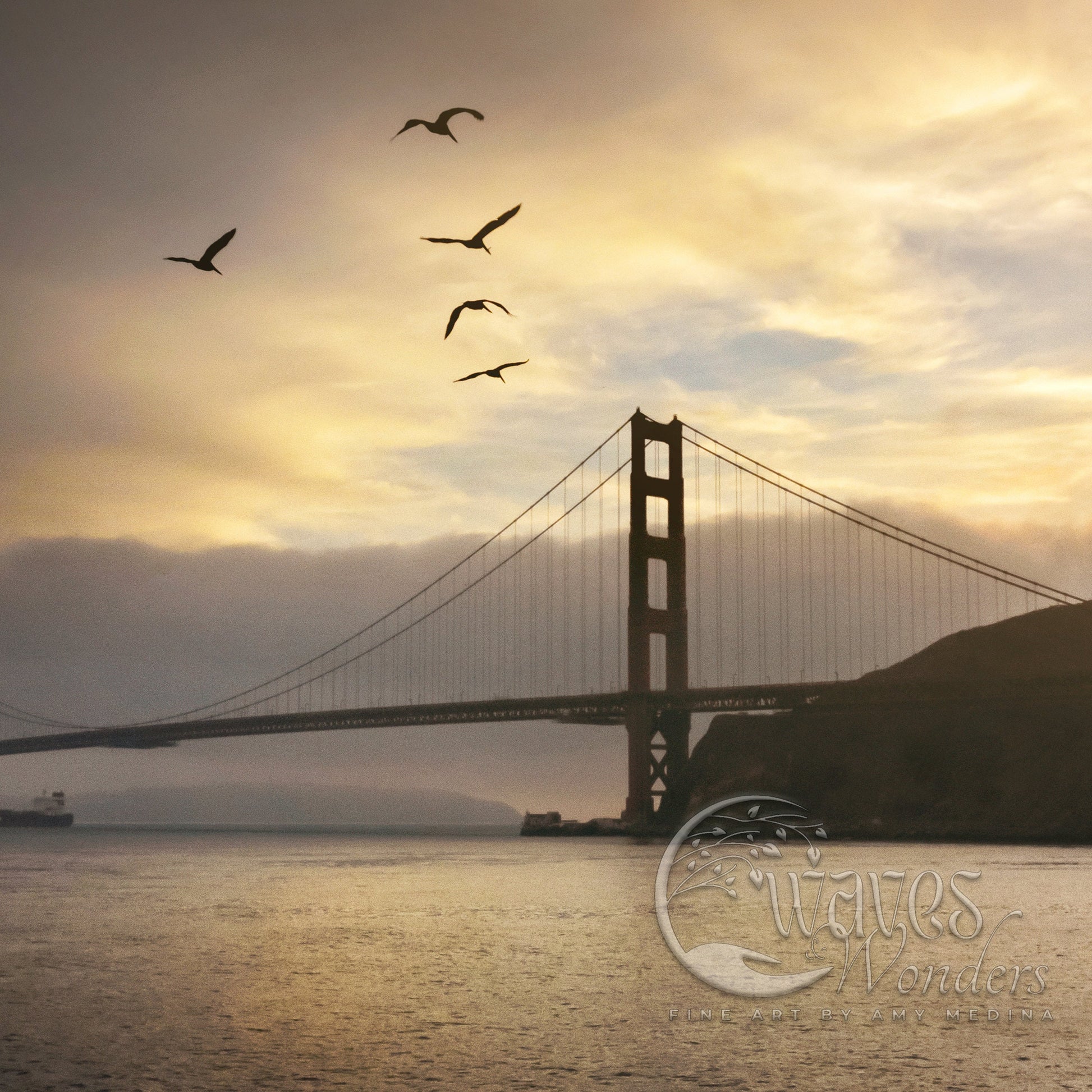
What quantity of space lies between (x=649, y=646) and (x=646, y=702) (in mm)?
3929

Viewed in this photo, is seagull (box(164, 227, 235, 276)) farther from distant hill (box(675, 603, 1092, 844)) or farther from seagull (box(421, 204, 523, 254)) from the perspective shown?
distant hill (box(675, 603, 1092, 844))

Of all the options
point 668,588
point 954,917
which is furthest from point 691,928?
point 668,588

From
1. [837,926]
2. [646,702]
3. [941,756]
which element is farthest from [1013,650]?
[837,926]

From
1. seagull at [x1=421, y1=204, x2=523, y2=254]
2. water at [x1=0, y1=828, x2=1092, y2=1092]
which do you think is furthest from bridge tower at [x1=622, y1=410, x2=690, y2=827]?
seagull at [x1=421, y1=204, x2=523, y2=254]

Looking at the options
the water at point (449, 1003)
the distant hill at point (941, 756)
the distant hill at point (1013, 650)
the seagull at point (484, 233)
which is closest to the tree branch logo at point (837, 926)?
the water at point (449, 1003)

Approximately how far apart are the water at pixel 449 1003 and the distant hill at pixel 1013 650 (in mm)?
63992

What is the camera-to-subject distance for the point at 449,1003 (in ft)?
66.5

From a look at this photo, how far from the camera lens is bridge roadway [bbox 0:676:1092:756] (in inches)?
2837

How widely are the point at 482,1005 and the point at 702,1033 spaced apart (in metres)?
3.67

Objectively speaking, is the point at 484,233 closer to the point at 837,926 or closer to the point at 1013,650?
the point at 837,926

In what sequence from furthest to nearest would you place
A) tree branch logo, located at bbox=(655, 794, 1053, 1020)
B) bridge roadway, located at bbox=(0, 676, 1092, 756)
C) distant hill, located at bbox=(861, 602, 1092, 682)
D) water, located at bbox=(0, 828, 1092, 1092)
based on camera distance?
distant hill, located at bbox=(861, 602, 1092, 682), bridge roadway, located at bbox=(0, 676, 1092, 756), tree branch logo, located at bbox=(655, 794, 1053, 1020), water, located at bbox=(0, 828, 1092, 1092)

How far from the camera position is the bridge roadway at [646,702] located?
7206cm

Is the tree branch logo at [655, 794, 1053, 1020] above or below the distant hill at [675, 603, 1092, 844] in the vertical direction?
below

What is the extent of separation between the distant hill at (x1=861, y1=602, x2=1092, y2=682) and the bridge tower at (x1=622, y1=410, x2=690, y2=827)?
21656 mm
